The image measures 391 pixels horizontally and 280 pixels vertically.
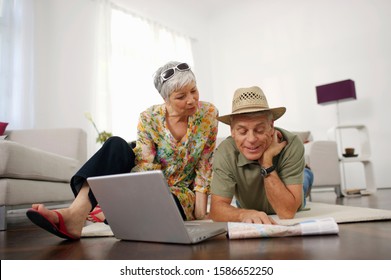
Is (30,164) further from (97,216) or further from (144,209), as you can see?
(144,209)

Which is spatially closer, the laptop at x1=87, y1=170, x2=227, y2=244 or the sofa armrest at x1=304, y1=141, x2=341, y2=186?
the laptop at x1=87, y1=170, x2=227, y2=244

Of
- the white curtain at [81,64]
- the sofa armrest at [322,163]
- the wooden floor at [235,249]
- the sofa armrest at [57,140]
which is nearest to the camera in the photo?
the wooden floor at [235,249]

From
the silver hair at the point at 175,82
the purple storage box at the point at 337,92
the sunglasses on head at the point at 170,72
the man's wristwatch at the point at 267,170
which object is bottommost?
the man's wristwatch at the point at 267,170

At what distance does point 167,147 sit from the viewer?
1.65 metres

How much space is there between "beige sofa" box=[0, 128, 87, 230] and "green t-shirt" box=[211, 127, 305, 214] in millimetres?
1262

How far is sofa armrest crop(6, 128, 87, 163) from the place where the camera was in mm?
3139

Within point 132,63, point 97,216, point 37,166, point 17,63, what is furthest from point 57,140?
point 132,63

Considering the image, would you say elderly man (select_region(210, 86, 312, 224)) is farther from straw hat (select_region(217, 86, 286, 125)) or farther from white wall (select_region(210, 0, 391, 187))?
white wall (select_region(210, 0, 391, 187))

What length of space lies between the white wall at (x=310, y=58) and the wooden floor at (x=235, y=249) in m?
4.19

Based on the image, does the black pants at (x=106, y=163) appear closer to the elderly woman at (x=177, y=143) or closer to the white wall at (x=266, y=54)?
the elderly woman at (x=177, y=143)

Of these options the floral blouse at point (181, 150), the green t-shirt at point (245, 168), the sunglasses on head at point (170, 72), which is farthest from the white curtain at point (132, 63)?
the green t-shirt at point (245, 168)

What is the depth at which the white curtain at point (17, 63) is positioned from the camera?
3797 mm

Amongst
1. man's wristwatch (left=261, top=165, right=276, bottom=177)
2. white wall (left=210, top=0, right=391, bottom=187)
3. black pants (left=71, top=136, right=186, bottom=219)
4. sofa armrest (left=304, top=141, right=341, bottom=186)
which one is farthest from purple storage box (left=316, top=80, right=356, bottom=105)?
black pants (left=71, top=136, right=186, bottom=219)
